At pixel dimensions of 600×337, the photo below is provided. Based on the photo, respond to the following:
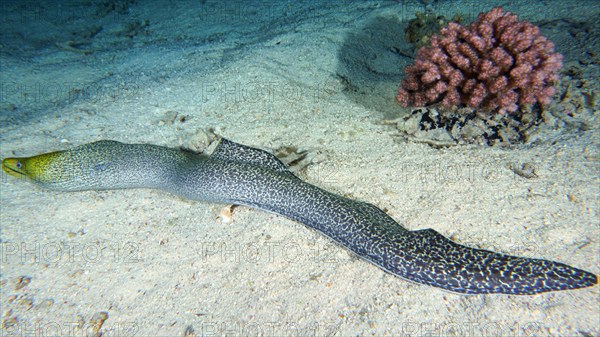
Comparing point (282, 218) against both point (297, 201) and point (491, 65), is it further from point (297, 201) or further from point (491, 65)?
point (491, 65)

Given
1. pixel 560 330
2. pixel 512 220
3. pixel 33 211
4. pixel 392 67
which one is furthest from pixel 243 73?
pixel 560 330

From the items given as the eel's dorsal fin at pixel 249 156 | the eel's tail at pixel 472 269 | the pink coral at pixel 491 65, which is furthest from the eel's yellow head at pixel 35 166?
the pink coral at pixel 491 65

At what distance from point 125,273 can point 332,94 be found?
13.4 feet

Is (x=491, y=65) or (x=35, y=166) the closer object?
(x=491, y=65)

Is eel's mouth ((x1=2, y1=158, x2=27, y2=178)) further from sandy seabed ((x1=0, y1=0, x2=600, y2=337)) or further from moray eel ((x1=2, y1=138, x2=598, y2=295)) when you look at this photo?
sandy seabed ((x1=0, y1=0, x2=600, y2=337))

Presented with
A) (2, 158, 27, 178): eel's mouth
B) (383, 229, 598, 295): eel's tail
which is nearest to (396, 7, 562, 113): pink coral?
(383, 229, 598, 295): eel's tail

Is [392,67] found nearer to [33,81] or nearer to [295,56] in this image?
[295,56]

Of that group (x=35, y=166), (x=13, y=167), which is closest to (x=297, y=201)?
(x=35, y=166)

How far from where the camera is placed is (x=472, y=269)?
2.59m

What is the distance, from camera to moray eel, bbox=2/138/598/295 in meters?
2.52

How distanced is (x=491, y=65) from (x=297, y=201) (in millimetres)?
3012

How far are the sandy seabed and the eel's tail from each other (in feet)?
0.34

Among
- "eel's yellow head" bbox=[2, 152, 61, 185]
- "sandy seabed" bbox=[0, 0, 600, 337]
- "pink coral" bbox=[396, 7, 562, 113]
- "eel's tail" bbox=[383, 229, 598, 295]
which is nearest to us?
"eel's tail" bbox=[383, 229, 598, 295]

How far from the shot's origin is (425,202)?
3400 millimetres
